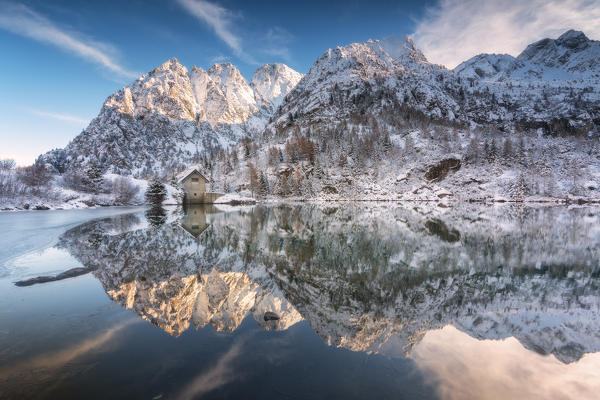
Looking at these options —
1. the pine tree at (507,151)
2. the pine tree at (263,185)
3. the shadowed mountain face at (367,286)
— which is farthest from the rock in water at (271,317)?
the pine tree at (507,151)

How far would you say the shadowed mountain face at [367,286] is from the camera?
652 cm

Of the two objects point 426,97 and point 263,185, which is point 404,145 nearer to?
point 263,185

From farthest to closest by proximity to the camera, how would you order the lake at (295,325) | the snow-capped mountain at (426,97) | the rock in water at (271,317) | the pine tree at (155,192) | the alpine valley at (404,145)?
the snow-capped mountain at (426,97), the alpine valley at (404,145), the pine tree at (155,192), the rock in water at (271,317), the lake at (295,325)

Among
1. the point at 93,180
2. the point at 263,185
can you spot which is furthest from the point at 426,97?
the point at 93,180

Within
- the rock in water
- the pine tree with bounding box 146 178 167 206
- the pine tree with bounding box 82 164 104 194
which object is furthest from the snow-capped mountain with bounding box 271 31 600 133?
the rock in water

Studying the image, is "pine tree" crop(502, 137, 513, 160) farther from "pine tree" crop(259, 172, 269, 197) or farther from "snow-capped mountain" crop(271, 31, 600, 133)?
"pine tree" crop(259, 172, 269, 197)

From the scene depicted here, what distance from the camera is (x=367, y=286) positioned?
30.2ft

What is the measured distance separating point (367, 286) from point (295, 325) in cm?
356

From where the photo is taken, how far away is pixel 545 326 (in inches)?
269

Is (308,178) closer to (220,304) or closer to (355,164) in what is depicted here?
(355,164)

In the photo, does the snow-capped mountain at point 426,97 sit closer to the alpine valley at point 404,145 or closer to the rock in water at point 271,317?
the alpine valley at point 404,145

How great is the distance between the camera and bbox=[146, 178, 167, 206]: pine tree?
2336 inches

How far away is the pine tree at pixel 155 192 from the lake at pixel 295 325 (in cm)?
4992

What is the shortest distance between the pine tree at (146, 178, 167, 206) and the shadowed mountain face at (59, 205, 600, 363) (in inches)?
1836
